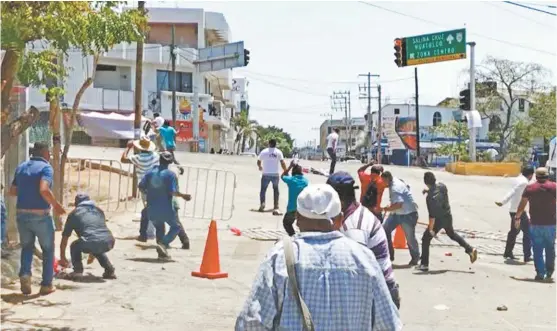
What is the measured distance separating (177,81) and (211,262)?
46.4 m

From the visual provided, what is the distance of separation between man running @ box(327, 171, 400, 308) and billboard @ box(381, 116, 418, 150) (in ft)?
259

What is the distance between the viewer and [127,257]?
10695 mm

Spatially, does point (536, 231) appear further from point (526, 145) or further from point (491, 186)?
point (526, 145)

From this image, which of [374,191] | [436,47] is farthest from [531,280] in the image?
[436,47]

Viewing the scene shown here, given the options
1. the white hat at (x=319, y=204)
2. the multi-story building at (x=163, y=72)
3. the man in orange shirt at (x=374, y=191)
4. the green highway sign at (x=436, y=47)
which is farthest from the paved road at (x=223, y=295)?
the multi-story building at (x=163, y=72)

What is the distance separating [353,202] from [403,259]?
719cm

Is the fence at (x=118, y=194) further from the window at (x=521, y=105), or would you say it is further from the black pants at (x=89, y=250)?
the window at (x=521, y=105)

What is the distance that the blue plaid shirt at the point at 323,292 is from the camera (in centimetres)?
336

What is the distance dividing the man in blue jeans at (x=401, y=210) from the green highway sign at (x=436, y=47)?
88.6ft

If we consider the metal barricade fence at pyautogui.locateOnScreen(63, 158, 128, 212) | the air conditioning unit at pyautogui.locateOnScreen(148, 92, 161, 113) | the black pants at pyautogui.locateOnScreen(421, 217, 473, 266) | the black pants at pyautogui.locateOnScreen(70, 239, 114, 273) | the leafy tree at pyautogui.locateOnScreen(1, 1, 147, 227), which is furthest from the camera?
the air conditioning unit at pyautogui.locateOnScreen(148, 92, 161, 113)

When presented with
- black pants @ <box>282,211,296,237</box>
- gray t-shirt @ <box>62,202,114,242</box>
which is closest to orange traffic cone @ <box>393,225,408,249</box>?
black pants @ <box>282,211,296,237</box>

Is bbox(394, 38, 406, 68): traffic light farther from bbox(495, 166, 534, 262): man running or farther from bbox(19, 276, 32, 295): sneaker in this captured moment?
bbox(19, 276, 32, 295): sneaker

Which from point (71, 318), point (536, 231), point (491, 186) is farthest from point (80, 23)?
point (491, 186)

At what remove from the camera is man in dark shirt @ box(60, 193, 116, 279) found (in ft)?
28.6
